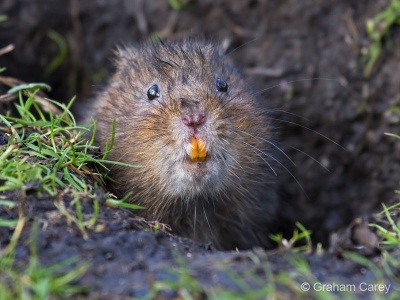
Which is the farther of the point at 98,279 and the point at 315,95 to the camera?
the point at 315,95

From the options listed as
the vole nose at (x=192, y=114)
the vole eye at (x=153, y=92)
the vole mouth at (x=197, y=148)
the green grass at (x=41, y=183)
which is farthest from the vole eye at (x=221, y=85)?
the green grass at (x=41, y=183)

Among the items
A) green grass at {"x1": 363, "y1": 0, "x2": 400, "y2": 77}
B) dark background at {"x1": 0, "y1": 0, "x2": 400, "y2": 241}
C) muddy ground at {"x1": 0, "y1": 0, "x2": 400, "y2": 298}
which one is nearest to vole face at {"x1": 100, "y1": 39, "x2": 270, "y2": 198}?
muddy ground at {"x1": 0, "y1": 0, "x2": 400, "y2": 298}

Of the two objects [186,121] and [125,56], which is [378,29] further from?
[186,121]

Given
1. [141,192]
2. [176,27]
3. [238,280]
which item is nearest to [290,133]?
[176,27]

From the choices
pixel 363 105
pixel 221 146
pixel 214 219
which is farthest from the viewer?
pixel 363 105

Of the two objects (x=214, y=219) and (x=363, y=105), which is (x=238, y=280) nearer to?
(x=214, y=219)

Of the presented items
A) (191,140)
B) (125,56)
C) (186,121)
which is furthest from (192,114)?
(125,56)

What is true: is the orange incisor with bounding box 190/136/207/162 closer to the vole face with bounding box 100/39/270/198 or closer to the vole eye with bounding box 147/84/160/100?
the vole face with bounding box 100/39/270/198

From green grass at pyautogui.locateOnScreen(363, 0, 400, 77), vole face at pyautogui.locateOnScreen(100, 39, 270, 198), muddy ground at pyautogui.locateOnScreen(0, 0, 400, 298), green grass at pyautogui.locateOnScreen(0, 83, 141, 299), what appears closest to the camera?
green grass at pyautogui.locateOnScreen(0, 83, 141, 299)
